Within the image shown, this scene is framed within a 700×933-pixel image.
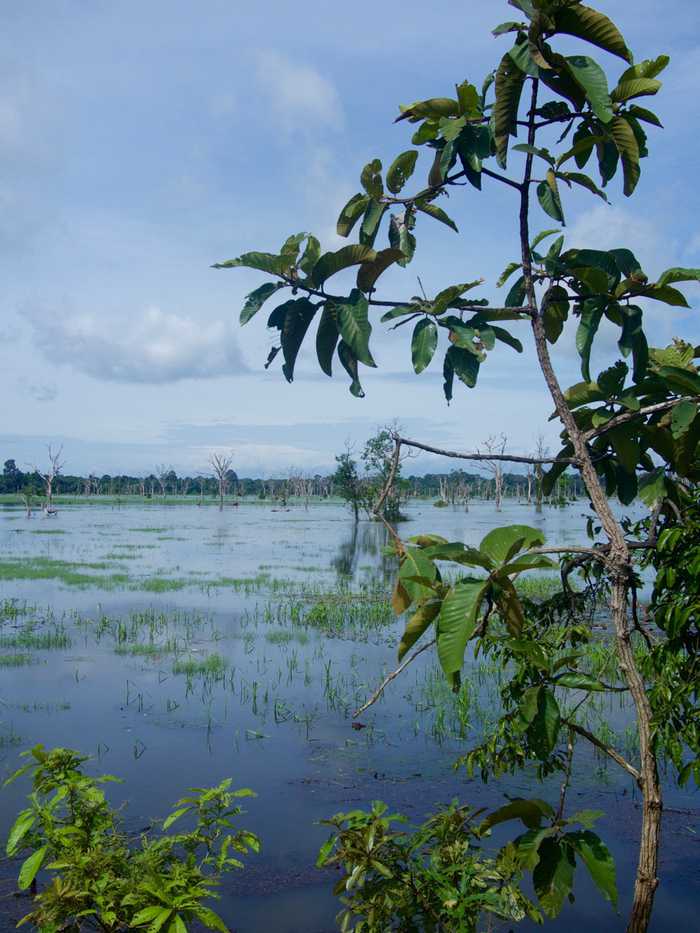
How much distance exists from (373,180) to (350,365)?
1.67 ft

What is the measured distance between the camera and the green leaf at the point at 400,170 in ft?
6.87

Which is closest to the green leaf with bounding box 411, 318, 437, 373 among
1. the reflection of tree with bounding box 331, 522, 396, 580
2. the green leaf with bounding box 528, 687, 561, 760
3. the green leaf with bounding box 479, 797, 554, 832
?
the green leaf with bounding box 528, 687, 561, 760

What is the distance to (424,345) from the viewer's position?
80.3 inches

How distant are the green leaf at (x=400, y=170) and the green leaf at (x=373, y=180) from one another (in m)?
0.03

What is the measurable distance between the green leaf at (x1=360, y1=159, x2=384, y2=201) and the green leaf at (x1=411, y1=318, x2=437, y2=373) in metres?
0.39

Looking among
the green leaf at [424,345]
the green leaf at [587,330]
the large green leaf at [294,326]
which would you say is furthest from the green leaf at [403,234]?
the green leaf at [587,330]

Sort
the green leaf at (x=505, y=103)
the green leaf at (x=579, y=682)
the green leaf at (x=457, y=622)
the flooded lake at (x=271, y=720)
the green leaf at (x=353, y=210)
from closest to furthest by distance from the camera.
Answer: the green leaf at (x=457, y=622) → the green leaf at (x=505, y=103) → the green leaf at (x=579, y=682) → the green leaf at (x=353, y=210) → the flooded lake at (x=271, y=720)

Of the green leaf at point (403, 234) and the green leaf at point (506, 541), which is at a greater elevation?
the green leaf at point (403, 234)

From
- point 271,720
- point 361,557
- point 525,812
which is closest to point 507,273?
point 525,812

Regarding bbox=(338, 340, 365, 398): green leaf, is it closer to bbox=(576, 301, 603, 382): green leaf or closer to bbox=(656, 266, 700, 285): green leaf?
bbox=(576, 301, 603, 382): green leaf

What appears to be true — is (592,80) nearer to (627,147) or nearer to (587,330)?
(627,147)

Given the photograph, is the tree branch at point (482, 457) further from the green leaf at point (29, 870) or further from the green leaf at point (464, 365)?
the green leaf at point (29, 870)

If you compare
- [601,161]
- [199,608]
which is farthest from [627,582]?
[199,608]

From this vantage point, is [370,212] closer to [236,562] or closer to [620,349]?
[620,349]
